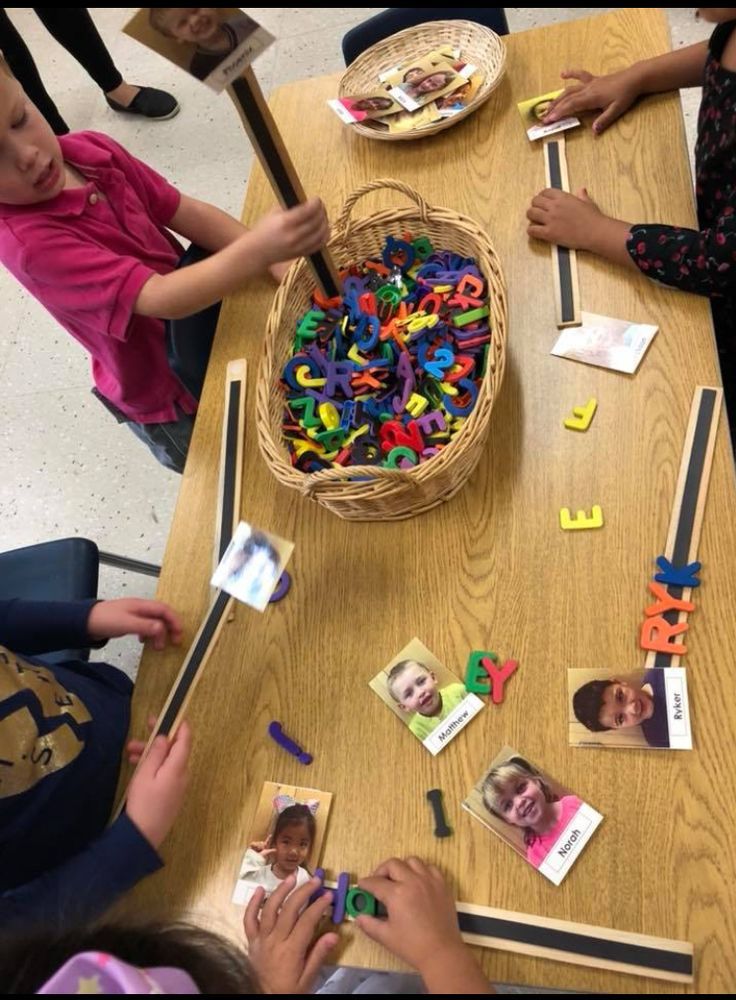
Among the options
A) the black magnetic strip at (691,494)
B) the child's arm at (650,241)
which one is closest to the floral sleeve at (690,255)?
the child's arm at (650,241)

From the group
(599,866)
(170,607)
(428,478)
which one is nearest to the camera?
(599,866)

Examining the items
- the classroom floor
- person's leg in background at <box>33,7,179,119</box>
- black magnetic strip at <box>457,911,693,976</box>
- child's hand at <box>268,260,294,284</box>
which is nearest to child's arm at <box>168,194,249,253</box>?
child's hand at <box>268,260,294,284</box>

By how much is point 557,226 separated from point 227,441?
0.52m

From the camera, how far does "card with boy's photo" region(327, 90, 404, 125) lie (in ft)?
A: 3.78

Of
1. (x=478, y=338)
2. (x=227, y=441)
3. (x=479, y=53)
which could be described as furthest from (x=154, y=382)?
(x=479, y=53)

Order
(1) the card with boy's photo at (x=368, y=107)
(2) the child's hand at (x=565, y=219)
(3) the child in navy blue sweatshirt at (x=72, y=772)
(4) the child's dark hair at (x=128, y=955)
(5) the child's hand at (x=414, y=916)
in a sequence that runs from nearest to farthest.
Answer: (4) the child's dark hair at (x=128, y=955), (5) the child's hand at (x=414, y=916), (3) the child in navy blue sweatshirt at (x=72, y=772), (2) the child's hand at (x=565, y=219), (1) the card with boy's photo at (x=368, y=107)

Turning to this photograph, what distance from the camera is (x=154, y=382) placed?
1.17 metres

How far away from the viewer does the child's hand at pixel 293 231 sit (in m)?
0.82

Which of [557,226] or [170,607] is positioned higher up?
[557,226]

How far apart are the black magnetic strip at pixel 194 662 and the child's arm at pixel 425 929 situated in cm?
29

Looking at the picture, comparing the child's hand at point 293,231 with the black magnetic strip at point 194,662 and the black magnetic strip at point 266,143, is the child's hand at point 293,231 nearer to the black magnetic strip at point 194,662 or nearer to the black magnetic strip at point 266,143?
the black magnetic strip at point 266,143

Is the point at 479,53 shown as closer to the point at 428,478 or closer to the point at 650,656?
the point at 428,478

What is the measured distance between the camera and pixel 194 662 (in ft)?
2.69

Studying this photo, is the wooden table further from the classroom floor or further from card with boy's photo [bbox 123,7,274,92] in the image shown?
the classroom floor
